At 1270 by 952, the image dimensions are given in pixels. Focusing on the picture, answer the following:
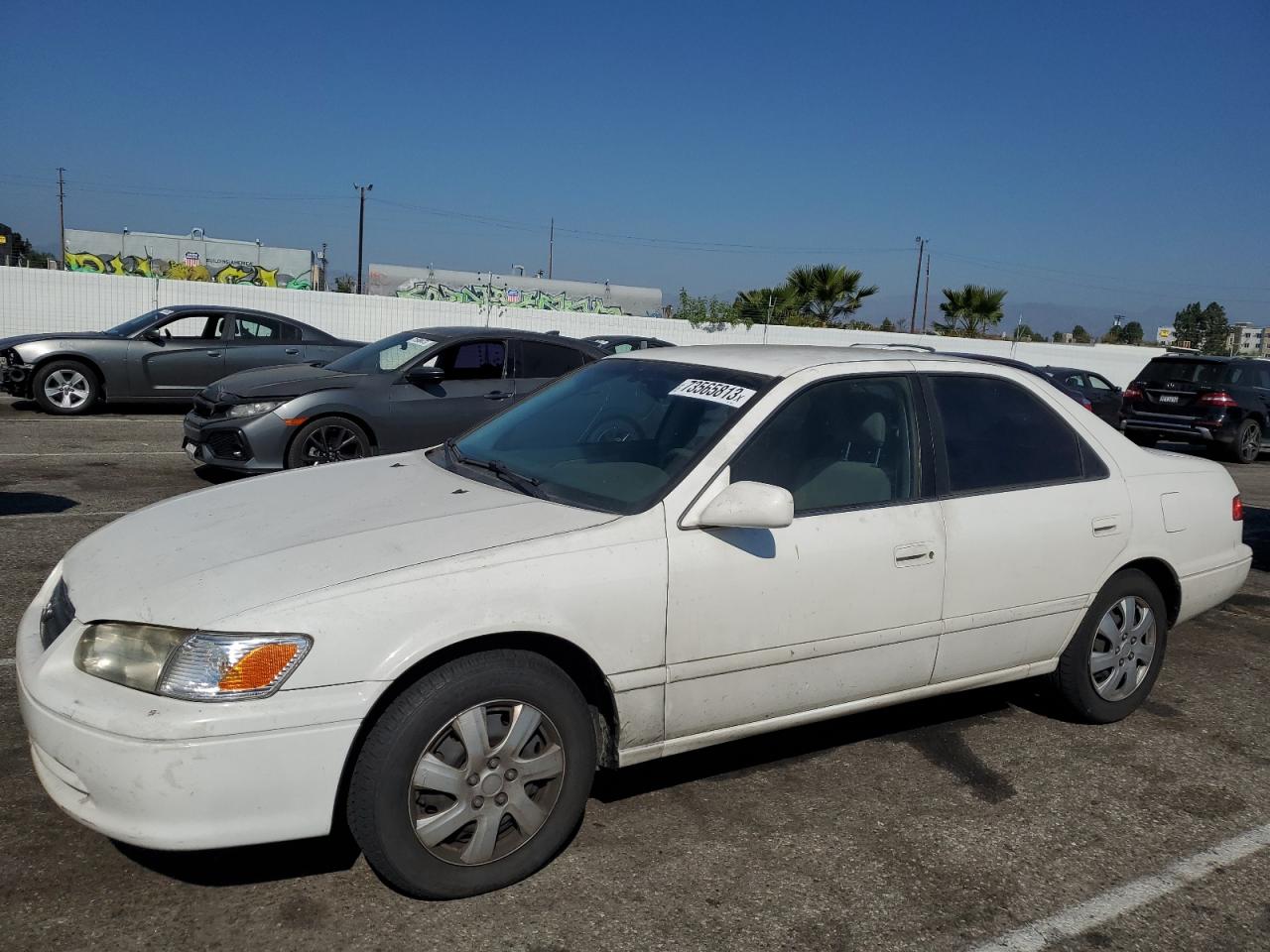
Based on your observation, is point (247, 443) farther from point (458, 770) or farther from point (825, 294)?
point (825, 294)

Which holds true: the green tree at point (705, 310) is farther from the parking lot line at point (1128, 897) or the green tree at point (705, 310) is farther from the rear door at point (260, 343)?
the parking lot line at point (1128, 897)

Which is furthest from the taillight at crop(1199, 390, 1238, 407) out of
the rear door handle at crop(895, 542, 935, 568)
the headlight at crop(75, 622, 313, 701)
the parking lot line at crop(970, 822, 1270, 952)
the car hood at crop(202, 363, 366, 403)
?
the headlight at crop(75, 622, 313, 701)

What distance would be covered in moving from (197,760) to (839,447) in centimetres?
230

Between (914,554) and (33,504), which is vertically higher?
(914,554)

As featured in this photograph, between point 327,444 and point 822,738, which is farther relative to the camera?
point 327,444

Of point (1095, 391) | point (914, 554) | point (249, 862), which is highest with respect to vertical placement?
point (1095, 391)

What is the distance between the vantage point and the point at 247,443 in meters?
8.42

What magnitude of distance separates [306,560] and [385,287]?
172ft

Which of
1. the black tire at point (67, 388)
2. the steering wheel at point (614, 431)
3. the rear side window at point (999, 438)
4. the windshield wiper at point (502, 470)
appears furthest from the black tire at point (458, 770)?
the black tire at point (67, 388)

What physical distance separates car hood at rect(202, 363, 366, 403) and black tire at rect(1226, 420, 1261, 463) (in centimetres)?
1331

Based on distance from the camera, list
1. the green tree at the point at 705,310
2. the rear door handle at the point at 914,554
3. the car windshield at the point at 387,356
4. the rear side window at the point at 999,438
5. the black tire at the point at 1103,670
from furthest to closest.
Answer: the green tree at the point at 705,310, the car windshield at the point at 387,356, the black tire at the point at 1103,670, the rear side window at the point at 999,438, the rear door handle at the point at 914,554

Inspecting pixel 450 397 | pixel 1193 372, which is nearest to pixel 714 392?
pixel 450 397

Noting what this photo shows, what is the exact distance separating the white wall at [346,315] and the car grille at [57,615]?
19789 millimetres

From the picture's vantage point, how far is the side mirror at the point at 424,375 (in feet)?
29.3
